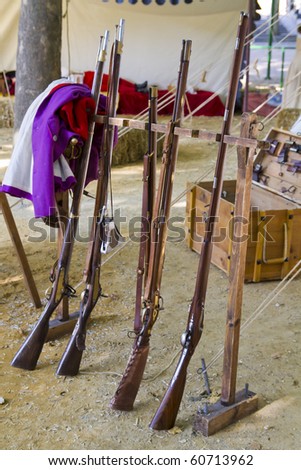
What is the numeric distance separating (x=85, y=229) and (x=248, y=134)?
115 inches

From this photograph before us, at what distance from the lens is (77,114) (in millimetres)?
2828

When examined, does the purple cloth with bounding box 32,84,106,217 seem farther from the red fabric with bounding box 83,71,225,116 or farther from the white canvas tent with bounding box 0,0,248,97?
the white canvas tent with bounding box 0,0,248,97

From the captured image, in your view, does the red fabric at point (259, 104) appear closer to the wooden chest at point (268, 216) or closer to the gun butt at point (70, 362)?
the wooden chest at point (268, 216)

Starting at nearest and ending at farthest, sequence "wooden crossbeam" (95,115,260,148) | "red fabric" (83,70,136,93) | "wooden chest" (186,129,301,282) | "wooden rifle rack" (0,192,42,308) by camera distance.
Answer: "wooden crossbeam" (95,115,260,148)
"wooden rifle rack" (0,192,42,308)
"wooden chest" (186,129,301,282)
"red fabric" (83,70,136,93)

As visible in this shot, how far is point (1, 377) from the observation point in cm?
295

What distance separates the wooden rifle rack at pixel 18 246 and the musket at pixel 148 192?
38.2 inches

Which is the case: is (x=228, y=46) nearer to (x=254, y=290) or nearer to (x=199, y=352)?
(x=254, y=290)

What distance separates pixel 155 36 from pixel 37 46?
5.68m

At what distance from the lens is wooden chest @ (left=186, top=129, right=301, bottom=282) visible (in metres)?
3.99

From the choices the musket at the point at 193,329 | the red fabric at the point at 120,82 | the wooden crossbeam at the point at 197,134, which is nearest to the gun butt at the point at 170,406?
the musket at the point at 193,329

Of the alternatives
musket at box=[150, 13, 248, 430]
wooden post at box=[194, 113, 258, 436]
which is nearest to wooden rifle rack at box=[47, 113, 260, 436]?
wooden post at box=[194, 113, 258, 436]

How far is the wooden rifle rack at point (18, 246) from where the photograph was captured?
3.47 metres

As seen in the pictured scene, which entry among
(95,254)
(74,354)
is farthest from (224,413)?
(95,254)

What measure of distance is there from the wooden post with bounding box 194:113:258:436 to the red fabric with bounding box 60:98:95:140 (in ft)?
2.77
